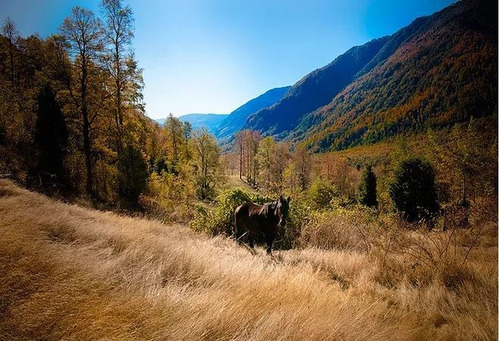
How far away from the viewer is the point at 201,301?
2.50 m

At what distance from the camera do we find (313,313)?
2.40m

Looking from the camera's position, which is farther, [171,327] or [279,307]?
[279,307]

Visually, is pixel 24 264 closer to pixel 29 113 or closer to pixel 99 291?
pixel 99 291

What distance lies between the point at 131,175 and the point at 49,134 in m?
4.80

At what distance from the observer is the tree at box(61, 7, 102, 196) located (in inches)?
497

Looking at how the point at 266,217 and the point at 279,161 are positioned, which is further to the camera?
the point at 279,161

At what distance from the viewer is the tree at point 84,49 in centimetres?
1262

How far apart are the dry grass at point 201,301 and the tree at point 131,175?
12.8 meters

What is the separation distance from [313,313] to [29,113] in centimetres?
1989

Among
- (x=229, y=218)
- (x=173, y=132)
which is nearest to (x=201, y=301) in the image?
(x=229, y=218)

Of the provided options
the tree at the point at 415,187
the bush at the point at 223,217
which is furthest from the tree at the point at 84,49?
the tree at the point at 415,187

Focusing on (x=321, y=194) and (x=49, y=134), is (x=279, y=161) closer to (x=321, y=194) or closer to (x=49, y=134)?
(x=321, y=194)

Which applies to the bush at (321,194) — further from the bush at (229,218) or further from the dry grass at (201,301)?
the dry grass at (201,301)

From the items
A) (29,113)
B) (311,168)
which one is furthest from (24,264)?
(311,168)
